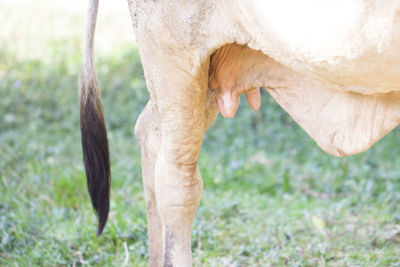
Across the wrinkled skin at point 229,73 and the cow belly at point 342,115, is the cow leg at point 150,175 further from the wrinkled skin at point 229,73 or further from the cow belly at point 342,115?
the cow belly at point 342,115

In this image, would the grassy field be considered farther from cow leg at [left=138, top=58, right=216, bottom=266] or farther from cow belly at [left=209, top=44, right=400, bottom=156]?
cow belly at [left=209, top=44, right=400, bottom=156]

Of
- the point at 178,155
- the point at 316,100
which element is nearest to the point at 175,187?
the point at 178,155

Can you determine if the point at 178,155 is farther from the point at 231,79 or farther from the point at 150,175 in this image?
the point at 231,79

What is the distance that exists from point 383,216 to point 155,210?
1.74 meters

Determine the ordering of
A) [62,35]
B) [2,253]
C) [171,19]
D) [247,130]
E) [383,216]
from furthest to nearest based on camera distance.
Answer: [62,35] → [247,130] → [383,216] → [2,253] → [171,19]

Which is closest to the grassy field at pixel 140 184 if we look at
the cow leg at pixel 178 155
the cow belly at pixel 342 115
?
the cow leg at pixel 178 155

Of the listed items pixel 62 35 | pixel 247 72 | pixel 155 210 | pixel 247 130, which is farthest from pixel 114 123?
pixel 247 72

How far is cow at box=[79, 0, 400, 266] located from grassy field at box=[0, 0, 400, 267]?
0.59 metres

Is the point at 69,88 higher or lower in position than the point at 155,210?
higher

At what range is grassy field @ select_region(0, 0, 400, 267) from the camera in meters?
3.48

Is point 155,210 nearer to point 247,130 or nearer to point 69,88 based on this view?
point 247,130

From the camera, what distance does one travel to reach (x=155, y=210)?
2.99 metres

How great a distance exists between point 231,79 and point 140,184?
2175 mm

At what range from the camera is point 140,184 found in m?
4.68
